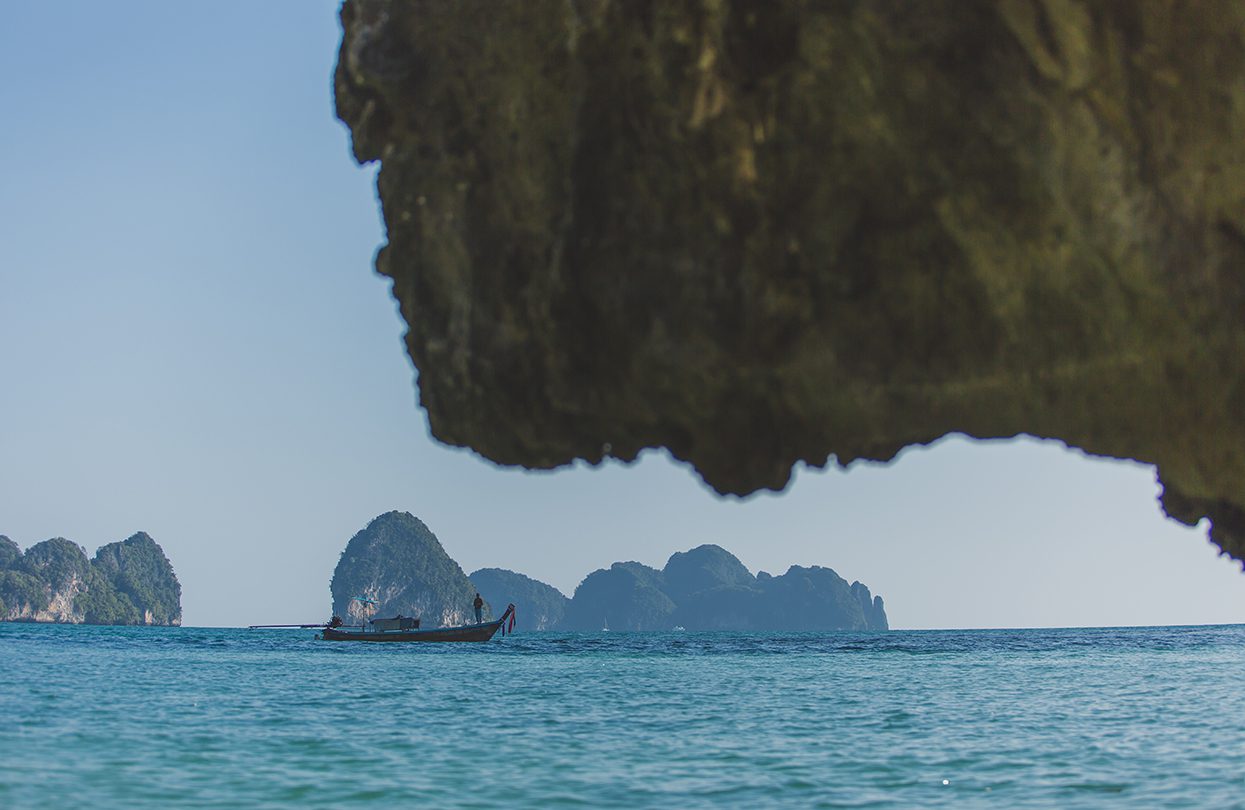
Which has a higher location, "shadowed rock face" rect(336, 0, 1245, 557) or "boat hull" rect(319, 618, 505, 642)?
"shadowed rock face" rect(336, 0, 1245, 557)

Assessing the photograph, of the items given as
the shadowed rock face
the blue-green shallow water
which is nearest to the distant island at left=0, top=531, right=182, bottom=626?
the blue-green shallow water

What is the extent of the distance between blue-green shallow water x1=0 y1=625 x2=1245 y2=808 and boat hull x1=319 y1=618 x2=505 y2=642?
21.0m

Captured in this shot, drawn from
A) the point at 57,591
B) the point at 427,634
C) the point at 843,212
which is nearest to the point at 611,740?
the point at 843,212

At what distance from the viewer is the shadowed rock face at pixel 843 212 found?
394 centimetres

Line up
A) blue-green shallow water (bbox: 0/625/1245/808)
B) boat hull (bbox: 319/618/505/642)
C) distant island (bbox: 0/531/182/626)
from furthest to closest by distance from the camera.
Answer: distant island (bbox: 0/531/182/626) < boat hull (bbox: 319/618/505/642) < blue-green shallow water (bbox: 0/625/1245/808)

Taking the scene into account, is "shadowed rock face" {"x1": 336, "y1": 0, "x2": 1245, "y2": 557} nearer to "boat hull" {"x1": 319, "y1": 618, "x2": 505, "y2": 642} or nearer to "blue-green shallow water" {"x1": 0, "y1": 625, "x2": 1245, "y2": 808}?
"blue-green shallow water" {"x1": 0, "y1": 625, "x2": 1245, "y2": 808}

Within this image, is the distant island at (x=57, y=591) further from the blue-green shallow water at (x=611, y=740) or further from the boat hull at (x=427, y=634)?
the blue-green shallow water at (x=611, y=740)

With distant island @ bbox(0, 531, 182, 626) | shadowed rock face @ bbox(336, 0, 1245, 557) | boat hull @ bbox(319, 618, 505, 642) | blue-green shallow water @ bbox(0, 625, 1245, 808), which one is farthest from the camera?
distant island @ bbox(0, 531, 182, 626)

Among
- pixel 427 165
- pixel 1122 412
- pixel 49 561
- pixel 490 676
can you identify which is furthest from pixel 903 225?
pixel 49 561

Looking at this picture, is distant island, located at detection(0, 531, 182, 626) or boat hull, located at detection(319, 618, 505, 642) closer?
boat hull, located at detection(319, 618, 505, 642)

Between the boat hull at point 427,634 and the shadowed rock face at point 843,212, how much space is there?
152ft

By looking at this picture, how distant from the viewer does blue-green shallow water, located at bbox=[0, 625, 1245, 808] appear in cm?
1105

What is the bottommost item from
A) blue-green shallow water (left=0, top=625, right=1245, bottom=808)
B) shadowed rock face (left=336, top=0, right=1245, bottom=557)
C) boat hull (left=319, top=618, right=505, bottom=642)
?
blue-green shallow water (left=0, top=625, right=1245, bottom=808)

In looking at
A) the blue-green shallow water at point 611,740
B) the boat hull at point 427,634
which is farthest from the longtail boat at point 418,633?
the blue-green shallow water at point 611,740
